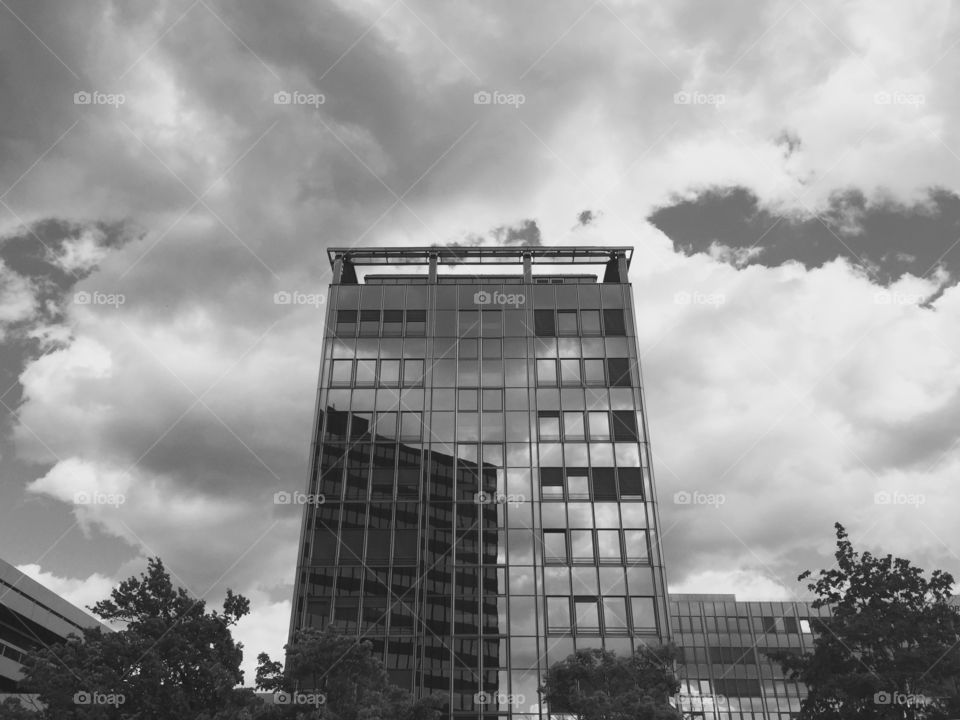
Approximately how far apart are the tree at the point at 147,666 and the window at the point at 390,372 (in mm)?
27543

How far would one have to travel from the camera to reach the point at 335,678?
942 inches

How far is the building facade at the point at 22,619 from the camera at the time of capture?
149 feet

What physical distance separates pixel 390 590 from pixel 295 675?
67.9ft

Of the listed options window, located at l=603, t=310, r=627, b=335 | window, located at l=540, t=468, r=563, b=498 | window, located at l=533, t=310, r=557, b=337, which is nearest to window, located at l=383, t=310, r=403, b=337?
window, located at l=533, t=310, r=557, b=337

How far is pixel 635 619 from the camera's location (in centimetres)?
4350

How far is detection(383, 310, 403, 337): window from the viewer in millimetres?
53438

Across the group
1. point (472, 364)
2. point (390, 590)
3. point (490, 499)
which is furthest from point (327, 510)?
point (472, 364)

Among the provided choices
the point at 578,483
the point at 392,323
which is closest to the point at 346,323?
the point at 392,323
